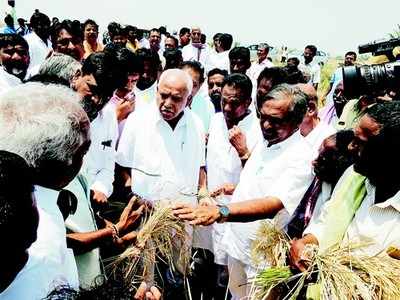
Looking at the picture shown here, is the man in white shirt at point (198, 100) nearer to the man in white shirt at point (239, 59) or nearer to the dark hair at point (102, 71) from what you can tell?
the man in white shirt at point (239, 59)

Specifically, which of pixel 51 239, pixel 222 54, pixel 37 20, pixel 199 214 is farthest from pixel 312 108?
pixel 222 54

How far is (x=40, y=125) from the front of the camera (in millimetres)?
1638

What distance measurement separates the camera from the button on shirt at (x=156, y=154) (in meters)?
3.56

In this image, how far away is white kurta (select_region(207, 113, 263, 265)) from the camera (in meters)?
3.79

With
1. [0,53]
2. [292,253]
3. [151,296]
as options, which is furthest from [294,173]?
[0,53]

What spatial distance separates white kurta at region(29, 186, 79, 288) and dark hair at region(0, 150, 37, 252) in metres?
0.20

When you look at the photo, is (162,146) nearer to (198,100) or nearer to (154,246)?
(154,246)

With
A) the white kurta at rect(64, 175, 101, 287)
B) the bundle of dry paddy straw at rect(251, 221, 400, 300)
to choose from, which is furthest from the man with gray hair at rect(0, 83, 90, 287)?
the bundle of dry paddy straw at rect(251, 221, 400, 300)

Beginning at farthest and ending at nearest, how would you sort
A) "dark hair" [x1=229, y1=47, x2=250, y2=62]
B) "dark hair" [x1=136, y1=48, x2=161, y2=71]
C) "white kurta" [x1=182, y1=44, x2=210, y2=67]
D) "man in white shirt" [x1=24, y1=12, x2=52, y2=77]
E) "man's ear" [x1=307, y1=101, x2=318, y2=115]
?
"white kurta" [x1=182, y1=44, x2=210, y2=67] → "man in white shirt" [x1=24, y1=12, x2=52, y2=77] → "dark hair" [x1=229, y1=47, x2=250, y2=62] → "dark hair" [x1=136, y1=48, x2=161, y2=71] → "man's ear" [x1=307, y1=101, x2=318, y2=115]

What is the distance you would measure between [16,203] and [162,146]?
2.45 metres

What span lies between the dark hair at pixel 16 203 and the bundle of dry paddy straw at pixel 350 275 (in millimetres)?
1281

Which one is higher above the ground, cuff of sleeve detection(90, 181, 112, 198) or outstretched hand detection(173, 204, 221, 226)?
cuff of sleeve detection(90, 181, 112, 198)

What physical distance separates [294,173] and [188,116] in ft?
3.89

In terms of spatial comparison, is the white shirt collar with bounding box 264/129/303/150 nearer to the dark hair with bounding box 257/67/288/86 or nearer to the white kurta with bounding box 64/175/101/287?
the white kurta with bounding box 64/175/101/287
